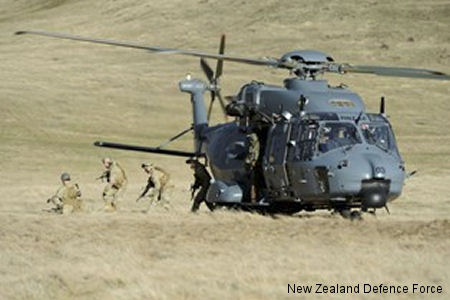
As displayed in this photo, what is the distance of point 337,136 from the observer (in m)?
18.5

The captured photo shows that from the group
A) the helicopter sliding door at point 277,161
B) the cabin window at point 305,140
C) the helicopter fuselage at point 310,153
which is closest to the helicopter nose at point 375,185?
the helicopter fuselage at point 310,153

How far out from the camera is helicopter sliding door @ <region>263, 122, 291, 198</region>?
19.1m

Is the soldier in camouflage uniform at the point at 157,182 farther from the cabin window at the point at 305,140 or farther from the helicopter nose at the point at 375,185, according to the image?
the helicopter nose at the point at 375,185

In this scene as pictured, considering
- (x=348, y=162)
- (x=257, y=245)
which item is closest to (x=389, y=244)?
(x=257, y=245)

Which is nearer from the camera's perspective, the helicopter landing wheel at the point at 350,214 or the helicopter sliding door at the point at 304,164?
the helicopter sliding door at the point at 304,164

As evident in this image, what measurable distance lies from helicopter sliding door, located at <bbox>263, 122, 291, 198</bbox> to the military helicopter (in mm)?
17

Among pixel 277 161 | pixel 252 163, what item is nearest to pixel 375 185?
pixel 277 161

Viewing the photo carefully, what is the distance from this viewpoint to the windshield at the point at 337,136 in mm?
18375

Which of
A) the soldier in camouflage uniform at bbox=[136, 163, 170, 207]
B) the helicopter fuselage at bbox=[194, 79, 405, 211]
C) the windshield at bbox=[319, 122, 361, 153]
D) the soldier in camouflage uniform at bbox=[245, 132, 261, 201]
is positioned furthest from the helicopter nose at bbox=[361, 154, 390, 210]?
the soldier in camouflage uniform at bbox=[136, 163, 170, 207]

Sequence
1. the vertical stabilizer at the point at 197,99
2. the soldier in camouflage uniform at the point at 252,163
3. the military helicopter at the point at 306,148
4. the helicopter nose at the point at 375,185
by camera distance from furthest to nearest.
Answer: the vertical stabilizer at the point at 197,99 → the soldier in camouflage uniform at the point at 252,163 → the military helicopter at the point at 306,148 → the helicopter nose at the point at 375,185

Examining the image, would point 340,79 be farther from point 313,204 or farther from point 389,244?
point 389,244

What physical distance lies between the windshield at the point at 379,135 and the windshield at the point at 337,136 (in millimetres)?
203

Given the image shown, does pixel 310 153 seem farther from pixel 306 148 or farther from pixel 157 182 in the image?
pixel 157 182

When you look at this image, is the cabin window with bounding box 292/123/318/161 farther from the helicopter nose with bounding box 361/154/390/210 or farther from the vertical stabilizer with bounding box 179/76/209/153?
the vertical stabilizer with bounding box 179/76/209/153
